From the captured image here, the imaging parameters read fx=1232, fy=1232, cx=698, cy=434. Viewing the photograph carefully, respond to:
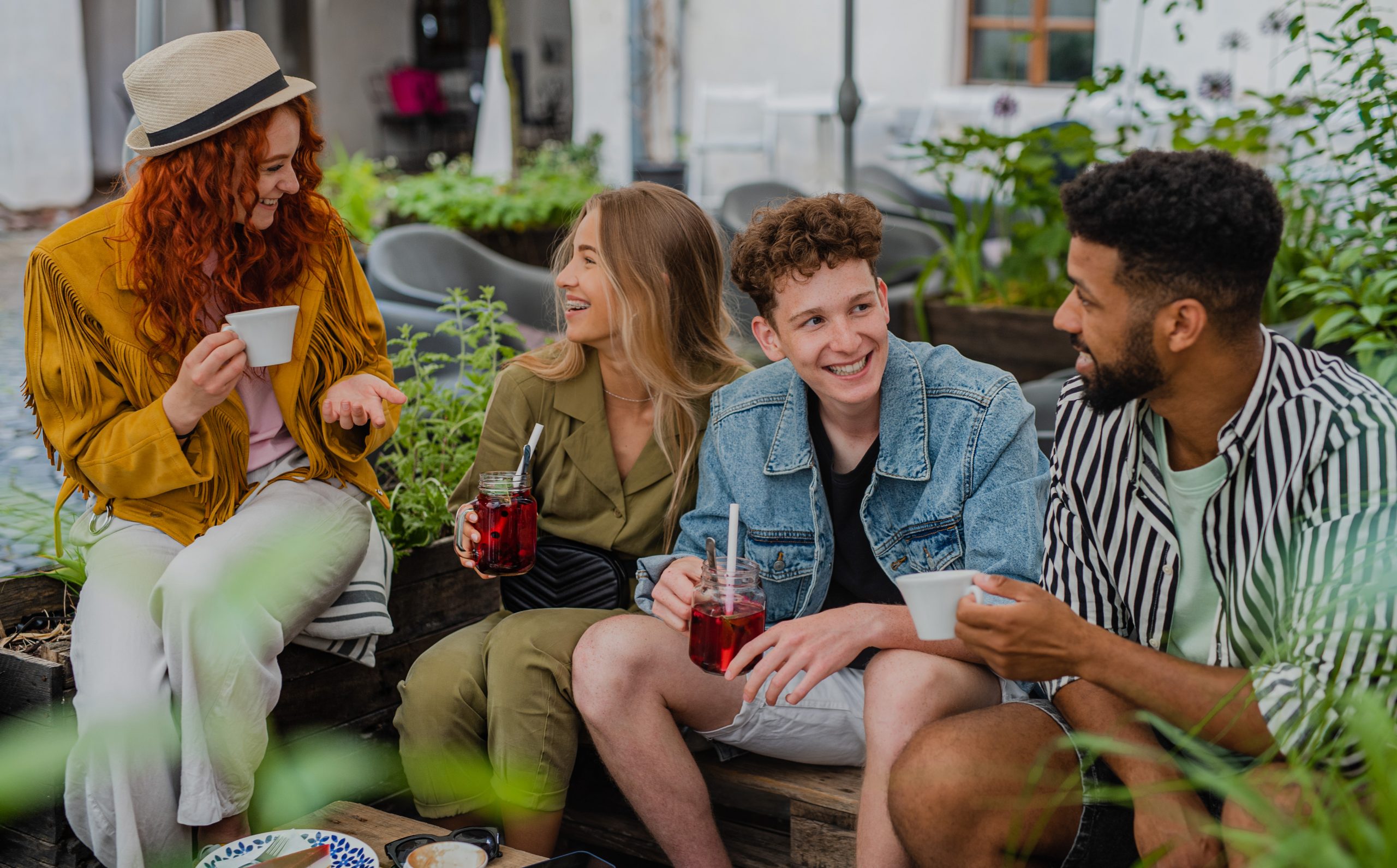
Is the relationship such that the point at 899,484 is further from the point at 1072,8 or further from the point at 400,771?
the point at 1072,8

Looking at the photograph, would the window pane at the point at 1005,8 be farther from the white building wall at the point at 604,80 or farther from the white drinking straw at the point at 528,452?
the white drinking straw at the point at 528,452

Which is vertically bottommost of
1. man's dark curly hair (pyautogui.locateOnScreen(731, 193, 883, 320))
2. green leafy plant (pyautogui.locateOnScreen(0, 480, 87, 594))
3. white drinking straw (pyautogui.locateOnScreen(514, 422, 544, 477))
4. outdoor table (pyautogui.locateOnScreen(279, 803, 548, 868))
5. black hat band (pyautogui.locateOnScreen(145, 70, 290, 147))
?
outdoor table (pyautogui.locateOnScreen(279, 803, 548, 868))

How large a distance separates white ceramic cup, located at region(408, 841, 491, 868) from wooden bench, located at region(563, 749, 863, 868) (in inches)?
20.8

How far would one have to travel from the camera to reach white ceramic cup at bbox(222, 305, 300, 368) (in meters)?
1.78

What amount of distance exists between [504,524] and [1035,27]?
935 cm

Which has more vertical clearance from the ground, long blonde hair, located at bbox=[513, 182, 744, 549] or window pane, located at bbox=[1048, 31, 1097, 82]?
window pane, located at bbox=[1048, 31, 1097, 82]

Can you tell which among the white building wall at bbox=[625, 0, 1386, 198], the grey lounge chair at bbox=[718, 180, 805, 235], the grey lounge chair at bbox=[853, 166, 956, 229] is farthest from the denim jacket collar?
the white building wall at bbox=[625, 0, 1386, 198]

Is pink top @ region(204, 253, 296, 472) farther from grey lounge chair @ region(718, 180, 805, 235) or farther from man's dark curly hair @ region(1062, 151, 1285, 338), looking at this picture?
grey lounge chair @ region(718, 180, 805, 235)

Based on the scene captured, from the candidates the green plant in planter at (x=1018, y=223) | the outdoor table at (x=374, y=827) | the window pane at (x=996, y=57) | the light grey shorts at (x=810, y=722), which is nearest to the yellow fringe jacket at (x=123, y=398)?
the outdoor table at (x=374, y=827)

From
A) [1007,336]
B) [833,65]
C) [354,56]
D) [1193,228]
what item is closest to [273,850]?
[1193,228]

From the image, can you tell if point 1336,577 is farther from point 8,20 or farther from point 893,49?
point 893,49

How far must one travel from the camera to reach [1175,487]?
62.2 inches

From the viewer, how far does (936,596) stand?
4.36ft

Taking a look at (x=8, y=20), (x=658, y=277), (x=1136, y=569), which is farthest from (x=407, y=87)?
(x=1136, y=569)
